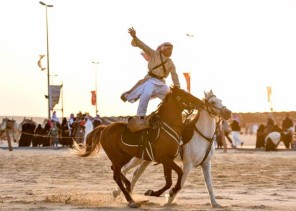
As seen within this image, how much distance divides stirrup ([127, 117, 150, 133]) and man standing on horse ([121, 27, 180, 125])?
0.24ft

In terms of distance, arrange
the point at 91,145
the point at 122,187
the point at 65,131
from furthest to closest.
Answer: the point at 65,131 < the point at 91,145 < the point at 122,187

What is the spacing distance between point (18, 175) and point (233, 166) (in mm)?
7697

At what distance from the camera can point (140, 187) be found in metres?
20.3

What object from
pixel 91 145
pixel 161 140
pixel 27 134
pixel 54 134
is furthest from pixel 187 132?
pixel 27 134

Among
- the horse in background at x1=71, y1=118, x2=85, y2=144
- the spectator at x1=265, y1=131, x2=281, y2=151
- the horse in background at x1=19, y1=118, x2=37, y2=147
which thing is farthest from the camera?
the horse in background at x1=19, y1=118, x2=37, y2=147

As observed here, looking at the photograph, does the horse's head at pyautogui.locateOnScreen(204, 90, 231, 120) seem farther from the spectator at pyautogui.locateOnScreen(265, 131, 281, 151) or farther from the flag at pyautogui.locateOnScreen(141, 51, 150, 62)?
the spectator at pyautogui.locateOnScreen(265, 131, 281, 151)

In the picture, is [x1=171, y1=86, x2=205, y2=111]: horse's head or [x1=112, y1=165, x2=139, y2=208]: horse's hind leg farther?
[x1=171, y1=86, x2=205, y2=111]: horse's head

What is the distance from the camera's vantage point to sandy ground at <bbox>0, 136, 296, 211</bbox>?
15.7 m

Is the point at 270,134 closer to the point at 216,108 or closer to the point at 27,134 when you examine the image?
the point at 27,134

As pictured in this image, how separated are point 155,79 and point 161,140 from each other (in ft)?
3.54

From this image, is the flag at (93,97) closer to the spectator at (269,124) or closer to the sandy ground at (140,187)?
the spectator at (269,124)

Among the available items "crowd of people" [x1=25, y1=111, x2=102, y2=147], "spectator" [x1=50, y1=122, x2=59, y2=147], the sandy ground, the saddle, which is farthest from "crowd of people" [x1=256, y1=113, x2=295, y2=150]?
the saddle

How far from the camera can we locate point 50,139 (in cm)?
5409

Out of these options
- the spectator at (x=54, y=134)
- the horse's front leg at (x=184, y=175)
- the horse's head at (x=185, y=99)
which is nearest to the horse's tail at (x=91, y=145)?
the horse's head at (x=185, y=99)
